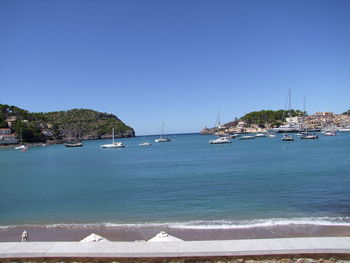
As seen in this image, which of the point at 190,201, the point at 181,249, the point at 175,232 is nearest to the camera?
the point at 181,249

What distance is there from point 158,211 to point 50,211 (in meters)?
7.97

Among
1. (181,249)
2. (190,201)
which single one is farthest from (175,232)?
(181,249)

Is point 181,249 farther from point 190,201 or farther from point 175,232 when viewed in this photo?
point 190,201

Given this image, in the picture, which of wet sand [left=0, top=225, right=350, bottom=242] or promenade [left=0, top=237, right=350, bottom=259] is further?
wet sand [left=0, top=225, right=350, bottom=242]

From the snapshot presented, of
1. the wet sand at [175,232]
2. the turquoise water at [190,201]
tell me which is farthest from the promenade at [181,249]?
the turquoise water at [190,201]

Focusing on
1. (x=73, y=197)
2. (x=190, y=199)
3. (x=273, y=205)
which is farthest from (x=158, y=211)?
(x=73, y=197)

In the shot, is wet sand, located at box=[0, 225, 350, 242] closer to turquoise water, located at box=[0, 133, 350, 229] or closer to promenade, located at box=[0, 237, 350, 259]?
turquoise water, located at box=[0, 133, 350, 229]

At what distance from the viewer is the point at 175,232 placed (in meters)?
14.2

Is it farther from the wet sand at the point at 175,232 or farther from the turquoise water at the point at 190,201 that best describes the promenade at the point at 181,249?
the turquoise water at the point at 190,201

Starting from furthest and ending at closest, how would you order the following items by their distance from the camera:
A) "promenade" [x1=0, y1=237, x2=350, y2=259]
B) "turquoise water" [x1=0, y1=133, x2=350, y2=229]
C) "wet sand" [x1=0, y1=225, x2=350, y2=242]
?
"turquoise water" [x1=0, y1=133, x2=350, y2=229] < "wet sand" [x1=0, y1=225, x2=350, y2=242] < "promenade" [x1=0, y1=237, x2=350, y2=259]

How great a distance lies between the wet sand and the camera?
13078 mm

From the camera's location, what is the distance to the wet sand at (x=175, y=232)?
13078 mm

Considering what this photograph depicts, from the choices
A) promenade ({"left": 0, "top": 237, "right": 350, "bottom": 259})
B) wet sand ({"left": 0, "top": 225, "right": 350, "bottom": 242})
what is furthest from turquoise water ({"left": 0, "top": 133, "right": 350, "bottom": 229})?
promenade ({"left": 0, "top": 237, "right": 350, "bottom": 259})

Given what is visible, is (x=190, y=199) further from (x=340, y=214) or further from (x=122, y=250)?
(x=122, y=250)
